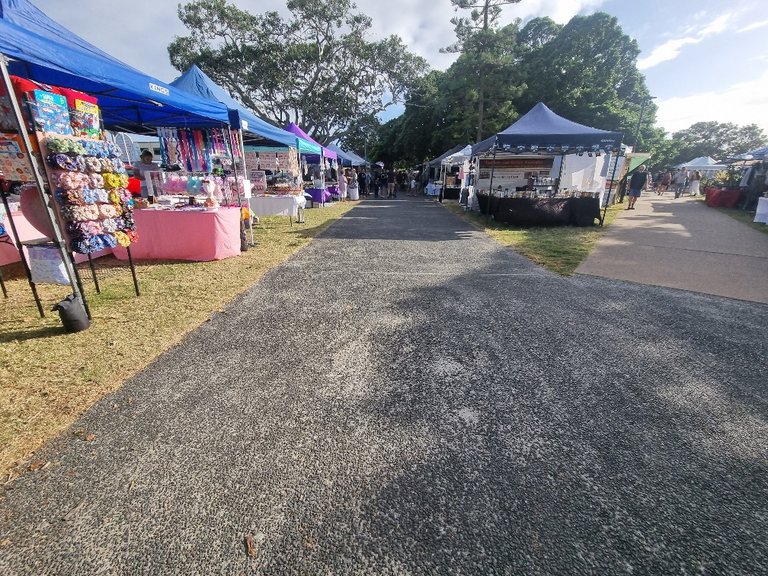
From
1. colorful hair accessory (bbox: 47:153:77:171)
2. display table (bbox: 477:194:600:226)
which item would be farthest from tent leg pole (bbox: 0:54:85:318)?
display table (bbox: 477:194:600:226)

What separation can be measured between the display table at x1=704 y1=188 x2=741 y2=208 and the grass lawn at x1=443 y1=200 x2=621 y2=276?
954cm

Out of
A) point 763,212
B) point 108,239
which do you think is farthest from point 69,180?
point 763,212

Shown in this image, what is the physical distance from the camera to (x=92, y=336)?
3289 millimetres

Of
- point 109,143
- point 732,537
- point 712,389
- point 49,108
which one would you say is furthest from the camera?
point 109,143

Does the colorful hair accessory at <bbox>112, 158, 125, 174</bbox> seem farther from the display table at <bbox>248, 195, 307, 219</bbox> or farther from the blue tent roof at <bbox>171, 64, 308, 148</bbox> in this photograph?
the display table at <bbox>248, 195, 307, 219</bbox>

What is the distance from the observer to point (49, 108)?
311 cm

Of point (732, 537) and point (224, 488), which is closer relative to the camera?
point (732, 537)

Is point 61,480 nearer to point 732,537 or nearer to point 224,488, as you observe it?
point 224,488

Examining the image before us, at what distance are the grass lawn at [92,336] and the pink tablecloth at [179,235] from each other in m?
0.23

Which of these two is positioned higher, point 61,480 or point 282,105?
point 282,105

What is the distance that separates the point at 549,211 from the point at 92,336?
407 inches

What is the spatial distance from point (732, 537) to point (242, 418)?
262cm

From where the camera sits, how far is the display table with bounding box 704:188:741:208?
15500 mm

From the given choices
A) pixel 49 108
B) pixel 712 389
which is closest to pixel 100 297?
pixel 49 108
